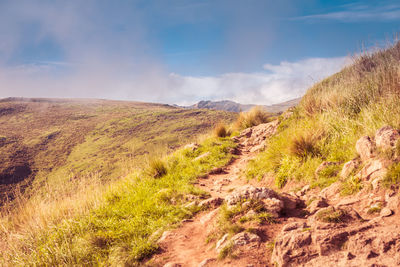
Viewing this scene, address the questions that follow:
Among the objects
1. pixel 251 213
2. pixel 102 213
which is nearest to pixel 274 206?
pixel 251 213

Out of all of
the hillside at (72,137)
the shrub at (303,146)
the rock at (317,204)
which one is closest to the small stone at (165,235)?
the rock at (317,204)

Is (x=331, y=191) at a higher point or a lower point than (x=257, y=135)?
lower

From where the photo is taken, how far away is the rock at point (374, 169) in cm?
294

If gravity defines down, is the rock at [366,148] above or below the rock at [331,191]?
above

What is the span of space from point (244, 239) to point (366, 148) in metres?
2.45

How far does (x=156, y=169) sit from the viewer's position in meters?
7.16

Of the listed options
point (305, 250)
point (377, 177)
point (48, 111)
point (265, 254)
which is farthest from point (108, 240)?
point (48, 111)

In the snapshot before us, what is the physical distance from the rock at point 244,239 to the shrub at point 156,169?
4683 mm

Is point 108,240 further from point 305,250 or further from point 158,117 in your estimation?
point 158,117

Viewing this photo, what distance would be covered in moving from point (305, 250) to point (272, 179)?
3147mm

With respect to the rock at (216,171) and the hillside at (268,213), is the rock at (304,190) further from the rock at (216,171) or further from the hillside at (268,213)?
the rock at (216,171)

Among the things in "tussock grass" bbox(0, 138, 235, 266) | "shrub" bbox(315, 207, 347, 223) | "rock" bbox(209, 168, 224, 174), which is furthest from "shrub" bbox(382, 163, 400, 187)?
"rock" bbox(209, 168, 224, 174)

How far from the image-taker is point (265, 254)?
94.4 inches

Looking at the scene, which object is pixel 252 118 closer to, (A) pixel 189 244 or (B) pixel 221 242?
(A) pixel 189 244
